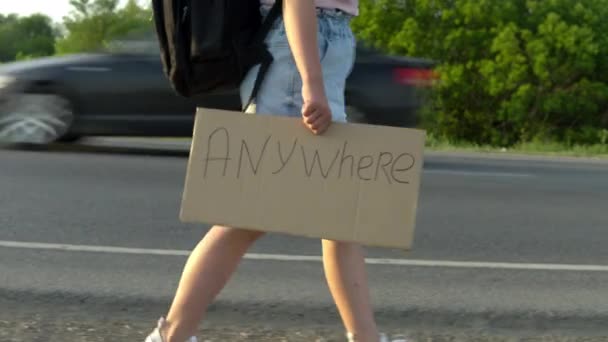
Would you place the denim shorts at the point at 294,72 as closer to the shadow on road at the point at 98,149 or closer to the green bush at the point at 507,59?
the shadow on road at the point at 98,149

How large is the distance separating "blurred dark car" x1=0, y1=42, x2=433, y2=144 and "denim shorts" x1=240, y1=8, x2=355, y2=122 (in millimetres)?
8281

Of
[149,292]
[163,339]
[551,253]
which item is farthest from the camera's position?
[551,253]

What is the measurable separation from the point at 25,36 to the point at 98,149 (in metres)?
129

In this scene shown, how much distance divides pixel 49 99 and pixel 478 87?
169ft

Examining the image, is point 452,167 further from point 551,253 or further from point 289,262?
point 289,262

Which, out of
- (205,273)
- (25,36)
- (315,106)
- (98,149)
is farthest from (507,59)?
(25,36)

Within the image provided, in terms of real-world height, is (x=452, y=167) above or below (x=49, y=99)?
below

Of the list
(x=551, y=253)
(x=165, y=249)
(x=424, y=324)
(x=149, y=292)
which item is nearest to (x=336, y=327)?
(x=424, y=324)

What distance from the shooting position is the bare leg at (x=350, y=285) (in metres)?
3.27

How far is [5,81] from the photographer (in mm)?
11516

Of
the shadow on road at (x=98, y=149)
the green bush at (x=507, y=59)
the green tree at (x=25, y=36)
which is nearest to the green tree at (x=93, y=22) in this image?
the green tree at (x=25, y=36)

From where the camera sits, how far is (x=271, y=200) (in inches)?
122

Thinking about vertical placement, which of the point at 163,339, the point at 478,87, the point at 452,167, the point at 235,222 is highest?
the point at 235,222

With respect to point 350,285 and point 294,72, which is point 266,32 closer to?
point 294,72
